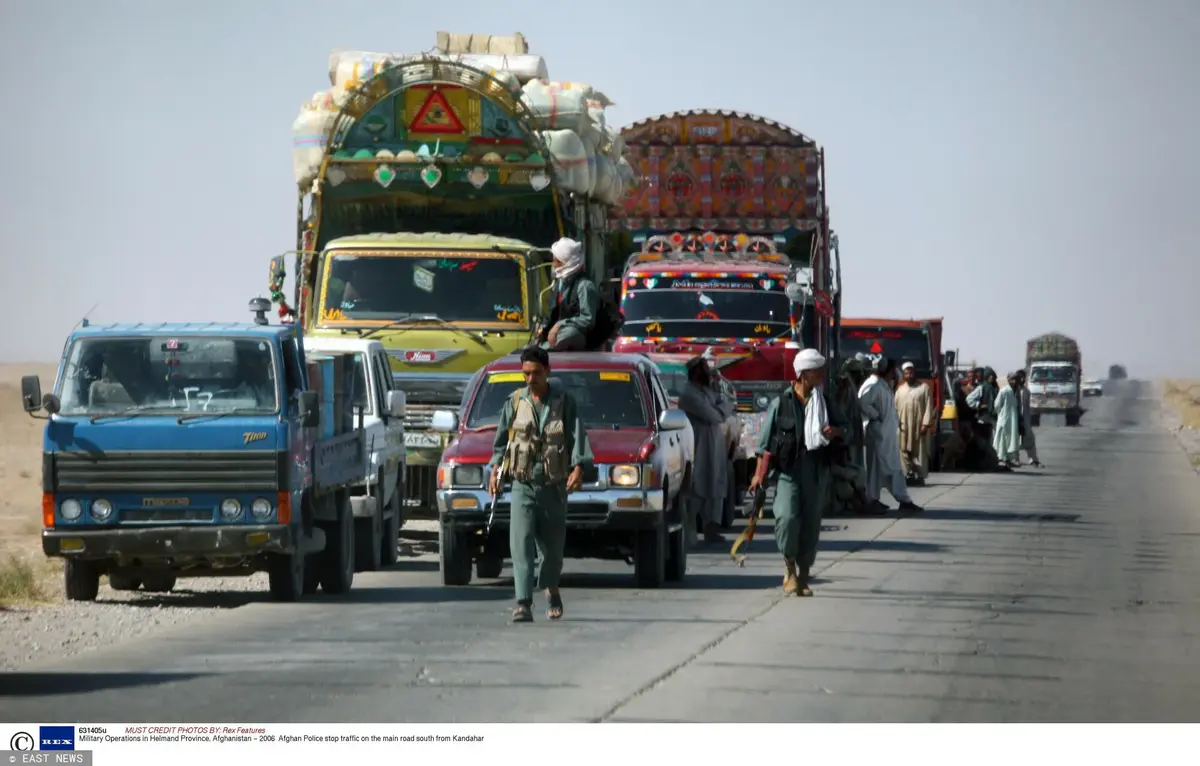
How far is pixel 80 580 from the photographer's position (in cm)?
1652

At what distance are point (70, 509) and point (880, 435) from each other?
1332 cm

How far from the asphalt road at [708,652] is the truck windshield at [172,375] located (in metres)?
1.53

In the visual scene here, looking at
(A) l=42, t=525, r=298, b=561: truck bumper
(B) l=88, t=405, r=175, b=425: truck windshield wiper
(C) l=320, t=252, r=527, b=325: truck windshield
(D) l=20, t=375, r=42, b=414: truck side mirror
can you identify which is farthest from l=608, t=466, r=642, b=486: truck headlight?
(C) l=320, t=252, r=527, b=325: truck windshield

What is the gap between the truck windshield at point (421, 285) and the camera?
71.7 feet

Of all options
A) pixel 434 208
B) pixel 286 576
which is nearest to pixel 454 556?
pixel 286 576

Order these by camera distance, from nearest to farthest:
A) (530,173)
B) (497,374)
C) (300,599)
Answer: (300,599) < (497,374) < (530,173)

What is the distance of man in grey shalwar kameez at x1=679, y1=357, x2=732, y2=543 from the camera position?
70.7 feet

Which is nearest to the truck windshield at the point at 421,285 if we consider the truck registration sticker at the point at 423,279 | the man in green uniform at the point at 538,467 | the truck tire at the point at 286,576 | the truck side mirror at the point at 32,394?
the truck registration sticker at the point at 423,279

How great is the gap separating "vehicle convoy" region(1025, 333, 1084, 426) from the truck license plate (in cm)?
6212

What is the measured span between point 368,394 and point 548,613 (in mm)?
5605

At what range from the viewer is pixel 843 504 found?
91.6ft

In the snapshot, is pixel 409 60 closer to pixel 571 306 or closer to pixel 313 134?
pixel 313 134
